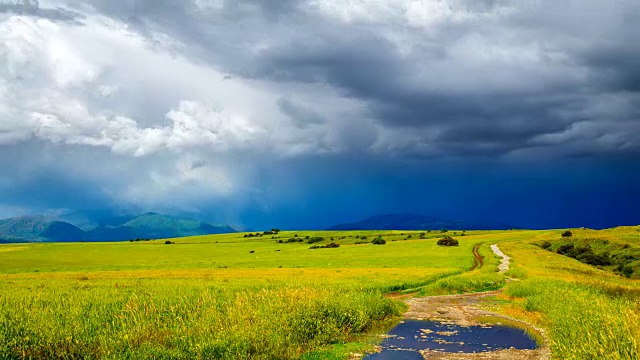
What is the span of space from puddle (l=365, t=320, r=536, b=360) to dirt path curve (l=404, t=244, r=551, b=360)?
2.67 feet

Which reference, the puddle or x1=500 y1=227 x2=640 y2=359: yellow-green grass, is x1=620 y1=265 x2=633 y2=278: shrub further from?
the puddle

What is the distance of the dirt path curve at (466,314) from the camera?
1977cm

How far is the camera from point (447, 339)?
2323cm

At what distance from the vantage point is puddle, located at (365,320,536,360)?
68.4ft

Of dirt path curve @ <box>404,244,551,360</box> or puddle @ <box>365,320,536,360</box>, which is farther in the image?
puddle @ <box>365,320,536,360</box>

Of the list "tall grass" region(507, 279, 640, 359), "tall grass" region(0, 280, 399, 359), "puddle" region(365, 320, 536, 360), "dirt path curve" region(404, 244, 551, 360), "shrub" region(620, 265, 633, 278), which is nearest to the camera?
"tall grass" region(507, 279, 640, 359)

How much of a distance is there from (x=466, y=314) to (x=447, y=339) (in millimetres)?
7935

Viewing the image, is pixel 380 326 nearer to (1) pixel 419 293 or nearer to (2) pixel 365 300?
(2) pixel 365 300

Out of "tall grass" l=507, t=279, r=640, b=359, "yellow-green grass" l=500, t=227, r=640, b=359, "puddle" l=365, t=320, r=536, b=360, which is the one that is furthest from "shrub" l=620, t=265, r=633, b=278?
"puddle" l=365, t=320, r=536, b=360

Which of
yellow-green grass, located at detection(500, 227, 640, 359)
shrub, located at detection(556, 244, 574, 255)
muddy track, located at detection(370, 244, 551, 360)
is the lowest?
shrub, located at detection(556, 244, 574, 255)

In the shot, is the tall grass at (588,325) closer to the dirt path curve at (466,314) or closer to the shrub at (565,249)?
the dirt path curve at (466,314)

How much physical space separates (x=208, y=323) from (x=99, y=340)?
15.3 feet

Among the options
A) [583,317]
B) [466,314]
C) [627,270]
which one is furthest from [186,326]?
[627,270]

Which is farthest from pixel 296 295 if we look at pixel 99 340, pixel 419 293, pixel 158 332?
pixel 419 293
